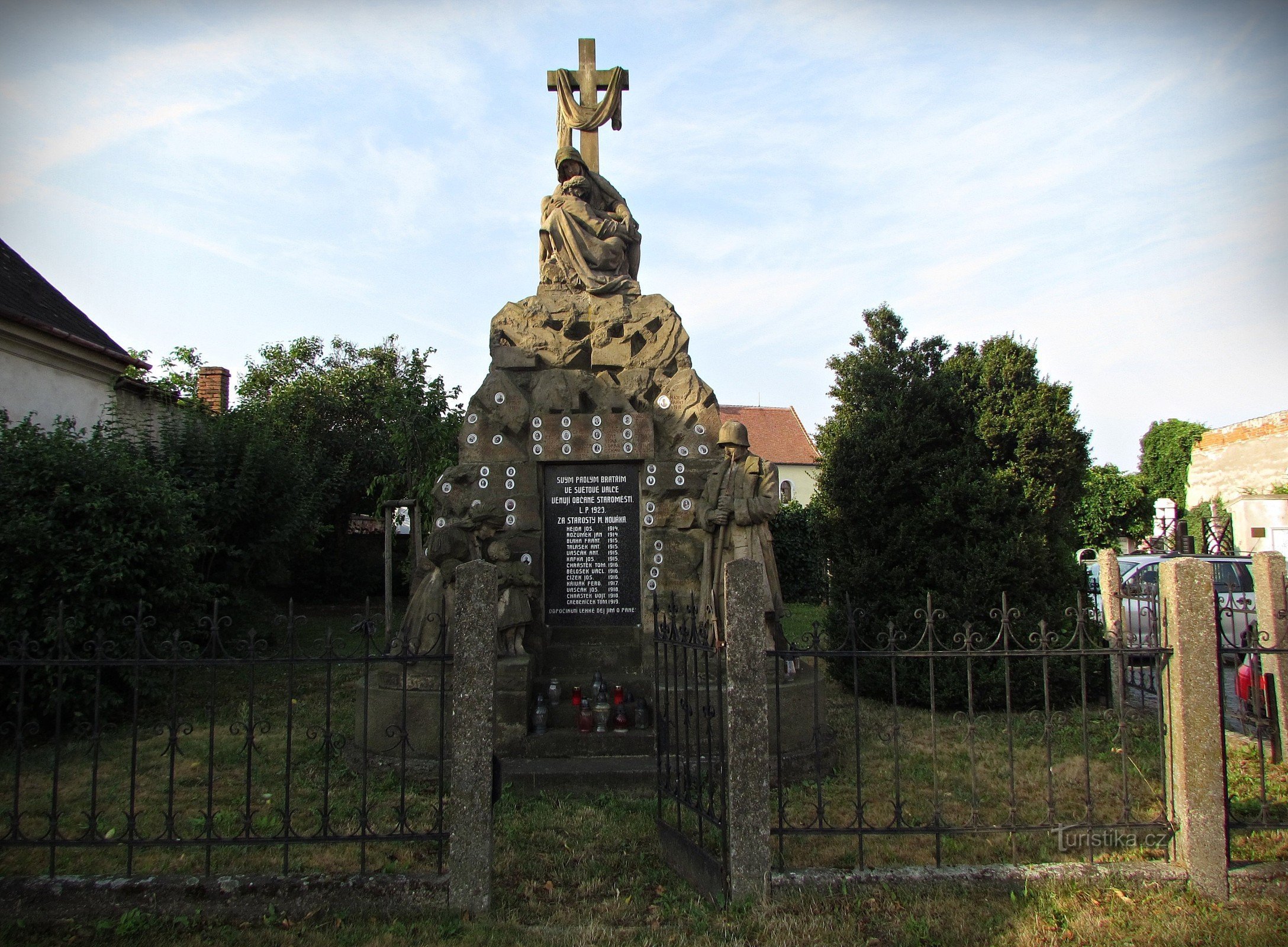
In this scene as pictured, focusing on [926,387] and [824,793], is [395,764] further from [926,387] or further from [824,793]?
[926,387]

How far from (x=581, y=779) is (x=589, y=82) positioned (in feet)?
24.6

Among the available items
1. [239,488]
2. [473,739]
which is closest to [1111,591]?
[473,739]

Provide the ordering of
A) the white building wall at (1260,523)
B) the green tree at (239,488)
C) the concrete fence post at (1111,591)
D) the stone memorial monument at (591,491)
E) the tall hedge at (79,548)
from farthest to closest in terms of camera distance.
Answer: the white building wall at (1260,523), the green tree at (239,488), the concrete fence post at (1111,591), the tall hedge at (79,548), the stone memorial monument at (591,491)

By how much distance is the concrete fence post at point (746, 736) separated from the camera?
419 cm

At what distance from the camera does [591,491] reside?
7.77 metres

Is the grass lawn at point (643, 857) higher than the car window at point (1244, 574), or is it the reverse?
the car window at point (1244, 574)

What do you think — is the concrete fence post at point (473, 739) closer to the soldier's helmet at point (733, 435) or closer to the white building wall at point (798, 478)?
the soldier's helmet at point (733, 435)

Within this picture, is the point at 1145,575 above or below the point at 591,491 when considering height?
below

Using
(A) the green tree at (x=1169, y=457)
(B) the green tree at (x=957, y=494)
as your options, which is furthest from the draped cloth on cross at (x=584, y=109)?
(A) the green tree at (x=1169, y=457)

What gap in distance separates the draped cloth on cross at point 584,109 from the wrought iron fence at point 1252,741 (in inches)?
294

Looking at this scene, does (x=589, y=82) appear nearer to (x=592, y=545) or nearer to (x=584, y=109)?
(x=584, y=109)

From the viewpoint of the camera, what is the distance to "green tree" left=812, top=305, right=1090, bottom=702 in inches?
356

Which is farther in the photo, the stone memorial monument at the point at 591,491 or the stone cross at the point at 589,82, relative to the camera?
the stone cross at the point at 589,82
